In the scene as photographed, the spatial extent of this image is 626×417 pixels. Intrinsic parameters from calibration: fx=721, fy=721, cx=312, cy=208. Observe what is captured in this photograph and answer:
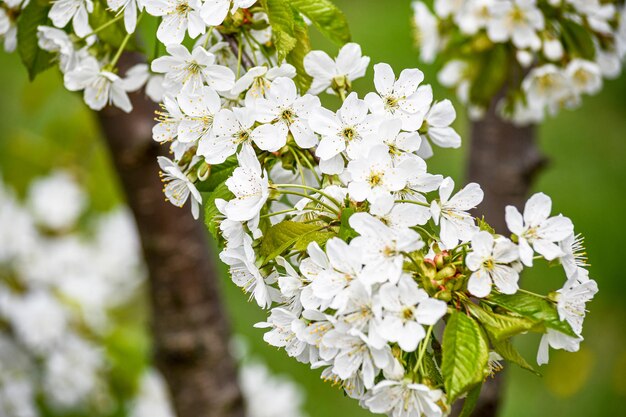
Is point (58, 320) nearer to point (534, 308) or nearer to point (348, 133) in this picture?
A: point (348, 133)

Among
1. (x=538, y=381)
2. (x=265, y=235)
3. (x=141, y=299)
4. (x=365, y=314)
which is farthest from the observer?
(x=538, y=381)

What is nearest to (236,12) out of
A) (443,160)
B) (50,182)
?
(50,182)

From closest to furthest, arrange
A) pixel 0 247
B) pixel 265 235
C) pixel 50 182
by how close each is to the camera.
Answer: pixel 265 235 < pixel 0 247 < pixel 50 182

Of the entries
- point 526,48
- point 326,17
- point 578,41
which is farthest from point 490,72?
point 326,17

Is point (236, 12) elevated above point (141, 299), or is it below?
above

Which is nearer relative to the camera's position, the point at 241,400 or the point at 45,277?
the point at 241,400

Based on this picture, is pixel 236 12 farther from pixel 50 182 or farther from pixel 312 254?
pixel 50 182

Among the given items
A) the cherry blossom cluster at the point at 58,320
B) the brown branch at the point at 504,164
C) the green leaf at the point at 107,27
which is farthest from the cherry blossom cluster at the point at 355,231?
the cherry blossom cluster at the point at 58,320
